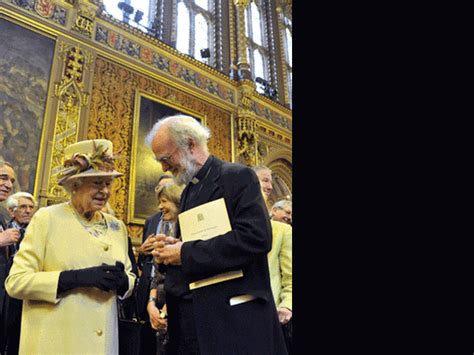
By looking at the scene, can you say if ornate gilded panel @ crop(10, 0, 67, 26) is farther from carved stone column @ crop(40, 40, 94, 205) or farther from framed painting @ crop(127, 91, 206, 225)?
framed painting @ crop(127, 91, 206, 225)

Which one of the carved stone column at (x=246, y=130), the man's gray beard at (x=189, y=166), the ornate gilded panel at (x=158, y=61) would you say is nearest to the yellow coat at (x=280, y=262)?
the man's gray beard at (x=189, y=166)

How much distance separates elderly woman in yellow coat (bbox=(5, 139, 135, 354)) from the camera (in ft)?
5.53

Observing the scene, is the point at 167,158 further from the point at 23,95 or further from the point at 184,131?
the point at 23,95

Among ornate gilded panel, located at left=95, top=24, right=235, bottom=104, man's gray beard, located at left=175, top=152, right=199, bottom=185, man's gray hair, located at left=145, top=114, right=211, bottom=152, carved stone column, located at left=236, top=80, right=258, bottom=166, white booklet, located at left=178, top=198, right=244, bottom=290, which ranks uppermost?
ornate gilded panel, located at left=95, top=24, right=235, bottom=104

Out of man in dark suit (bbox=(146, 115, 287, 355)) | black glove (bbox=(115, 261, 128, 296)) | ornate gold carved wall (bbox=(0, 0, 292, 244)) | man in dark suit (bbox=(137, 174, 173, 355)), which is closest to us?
man in dark suit (bbox=(146, 115, 287, 355))

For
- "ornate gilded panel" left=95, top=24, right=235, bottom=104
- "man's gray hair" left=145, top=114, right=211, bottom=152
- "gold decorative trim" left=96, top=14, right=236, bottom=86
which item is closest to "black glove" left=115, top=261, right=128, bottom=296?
"man's gray hair" left=145, top=114, right=211, bottom=152

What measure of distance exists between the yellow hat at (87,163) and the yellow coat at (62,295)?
0.17 metres

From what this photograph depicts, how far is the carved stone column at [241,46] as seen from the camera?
417 inches

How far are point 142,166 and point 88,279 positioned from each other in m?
6.06

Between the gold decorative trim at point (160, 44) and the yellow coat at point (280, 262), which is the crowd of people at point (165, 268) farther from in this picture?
the gold decorative trim at point (160, 44)
